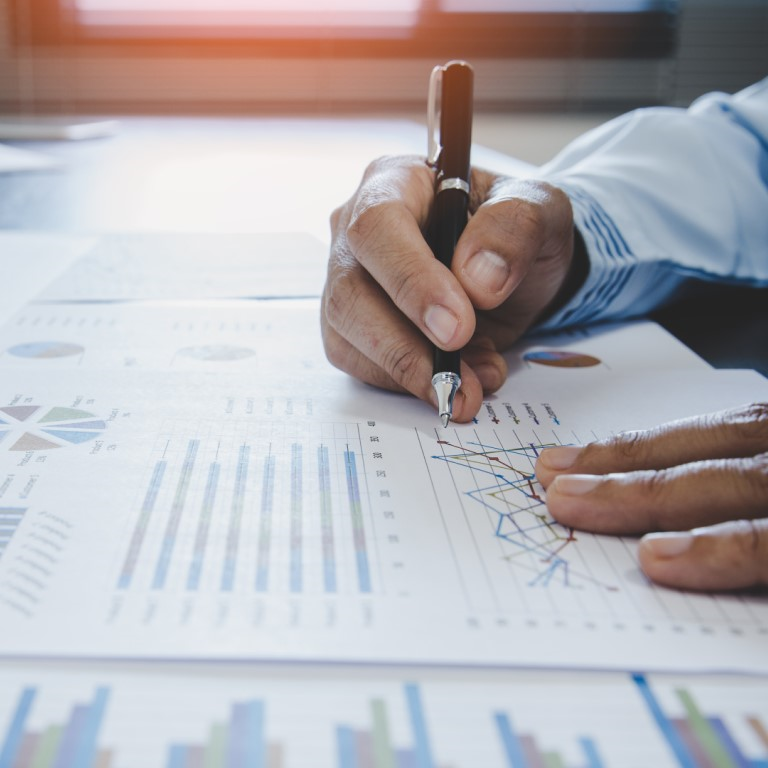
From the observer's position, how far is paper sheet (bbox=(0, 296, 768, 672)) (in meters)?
0.32

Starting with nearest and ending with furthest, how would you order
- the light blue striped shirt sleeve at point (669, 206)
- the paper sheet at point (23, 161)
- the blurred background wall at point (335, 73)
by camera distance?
1. the light blue striped shirt sleeve at point (669, 206)
2. the paper sheet at point (23, 161)
3. the blurred background wall at point (335, 73)

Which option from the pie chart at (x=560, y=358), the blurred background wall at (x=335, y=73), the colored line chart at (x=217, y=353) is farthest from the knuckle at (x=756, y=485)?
the blurred background wall at (x=335, y=73)

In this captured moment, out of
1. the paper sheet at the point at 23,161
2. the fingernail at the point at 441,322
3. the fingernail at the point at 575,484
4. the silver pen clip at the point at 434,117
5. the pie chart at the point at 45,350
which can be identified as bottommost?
the paper sheet at the point at 23,161

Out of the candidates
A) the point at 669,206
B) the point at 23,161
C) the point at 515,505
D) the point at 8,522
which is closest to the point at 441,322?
the point at 515,505

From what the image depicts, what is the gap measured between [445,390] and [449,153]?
178 millimetres

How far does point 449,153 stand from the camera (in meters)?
0.61

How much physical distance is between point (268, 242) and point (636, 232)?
1.34 ft

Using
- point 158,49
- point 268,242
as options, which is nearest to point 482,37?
point 158,49

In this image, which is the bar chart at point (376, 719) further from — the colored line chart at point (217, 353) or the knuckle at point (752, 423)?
the colored line chart at point (217, 353)

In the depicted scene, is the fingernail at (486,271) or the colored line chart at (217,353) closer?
the fingernail at (486,271)

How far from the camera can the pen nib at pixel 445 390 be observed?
1.68 feet

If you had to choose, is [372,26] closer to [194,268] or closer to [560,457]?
[194,268]

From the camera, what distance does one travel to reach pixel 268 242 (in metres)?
1.01

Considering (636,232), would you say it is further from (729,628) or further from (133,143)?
(133,143)
